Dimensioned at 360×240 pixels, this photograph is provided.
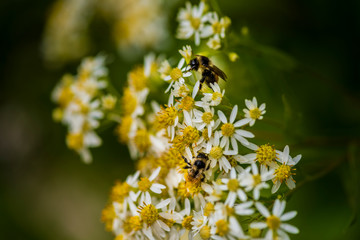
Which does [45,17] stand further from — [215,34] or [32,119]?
[215,34]

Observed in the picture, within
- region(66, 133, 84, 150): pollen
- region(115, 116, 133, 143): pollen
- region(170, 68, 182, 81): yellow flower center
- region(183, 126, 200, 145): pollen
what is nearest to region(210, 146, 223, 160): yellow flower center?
region(183, 126, 200, 145): pollen

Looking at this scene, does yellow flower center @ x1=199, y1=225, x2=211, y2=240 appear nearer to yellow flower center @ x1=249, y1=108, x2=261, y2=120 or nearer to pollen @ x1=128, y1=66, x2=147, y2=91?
yellow flower center @ x1=249, y1=108, x2=261, y2=120

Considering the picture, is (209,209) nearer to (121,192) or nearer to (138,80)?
(121,192)

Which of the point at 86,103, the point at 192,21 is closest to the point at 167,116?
the point at 192,21

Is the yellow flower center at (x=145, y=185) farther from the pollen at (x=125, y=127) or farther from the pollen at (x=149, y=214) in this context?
the pollen at (x=125, y=127)

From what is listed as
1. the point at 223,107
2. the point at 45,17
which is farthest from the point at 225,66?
the point at 45,17
